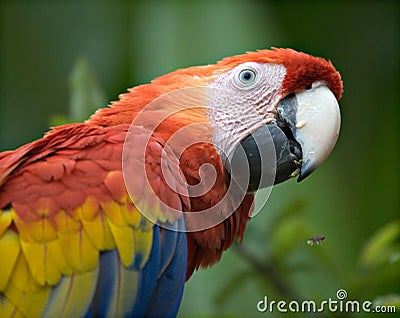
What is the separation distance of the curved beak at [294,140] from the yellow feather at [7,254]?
0.45 metres

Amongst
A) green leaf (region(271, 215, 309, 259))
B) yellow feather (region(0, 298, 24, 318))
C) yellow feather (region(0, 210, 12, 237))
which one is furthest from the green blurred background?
yellow feather (region(0, 298, 24, 318))

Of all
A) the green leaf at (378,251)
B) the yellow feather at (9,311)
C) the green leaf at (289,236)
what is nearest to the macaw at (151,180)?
the yellow feather at (9,311)

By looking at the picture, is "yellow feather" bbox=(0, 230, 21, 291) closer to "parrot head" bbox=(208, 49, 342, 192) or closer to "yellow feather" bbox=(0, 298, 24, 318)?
"yellow feather" bbox=(0, 298, 24, 318)

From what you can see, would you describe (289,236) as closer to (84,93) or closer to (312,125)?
(312,125)

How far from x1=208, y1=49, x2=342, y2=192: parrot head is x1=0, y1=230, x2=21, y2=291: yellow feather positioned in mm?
438

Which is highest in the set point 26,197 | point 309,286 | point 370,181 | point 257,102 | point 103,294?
point 257,102

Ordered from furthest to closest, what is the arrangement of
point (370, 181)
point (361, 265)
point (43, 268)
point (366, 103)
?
1. point (366, 103)
2. point (370, 181)
3. point (361, 265)
4. point (43, 268)

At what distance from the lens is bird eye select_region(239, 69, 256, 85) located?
1403mm

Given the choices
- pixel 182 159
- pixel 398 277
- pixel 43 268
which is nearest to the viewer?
pixel 43 268

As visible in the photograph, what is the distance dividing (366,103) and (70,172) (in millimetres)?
1850

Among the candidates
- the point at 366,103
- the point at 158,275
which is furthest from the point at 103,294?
the point at 366,103

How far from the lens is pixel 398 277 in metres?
1.64

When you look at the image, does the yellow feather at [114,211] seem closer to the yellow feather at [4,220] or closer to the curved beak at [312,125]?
the yellow feather at [4,220]

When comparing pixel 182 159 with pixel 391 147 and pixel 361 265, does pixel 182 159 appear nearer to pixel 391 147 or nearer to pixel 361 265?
pixel 361 265
